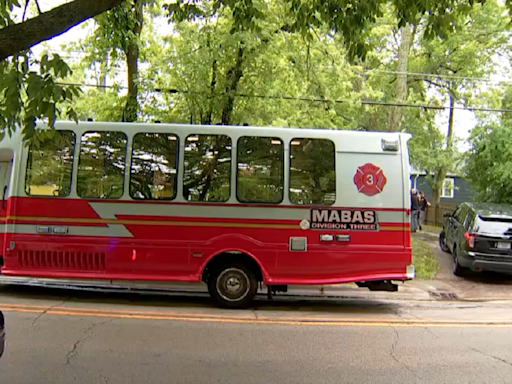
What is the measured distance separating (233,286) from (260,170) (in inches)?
73.1

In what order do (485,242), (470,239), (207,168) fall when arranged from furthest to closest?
(470,239) < (485,242) < (207,168)

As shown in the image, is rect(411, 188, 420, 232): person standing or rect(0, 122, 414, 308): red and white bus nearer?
rect(0, 122, 414, 308): red and white bus

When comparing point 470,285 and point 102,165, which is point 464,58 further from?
point 102,165

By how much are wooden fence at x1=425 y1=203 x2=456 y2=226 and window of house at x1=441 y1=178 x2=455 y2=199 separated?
1131 cm

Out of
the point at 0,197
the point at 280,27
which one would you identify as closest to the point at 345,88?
the point at 280,27

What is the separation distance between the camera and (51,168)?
689 centimetres

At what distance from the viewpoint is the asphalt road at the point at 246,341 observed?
164 inches

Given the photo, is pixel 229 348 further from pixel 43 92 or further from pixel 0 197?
pixel 0 197

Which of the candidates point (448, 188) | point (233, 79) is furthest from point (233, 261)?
point (448, 188)

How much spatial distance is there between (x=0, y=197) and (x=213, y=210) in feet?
11.4

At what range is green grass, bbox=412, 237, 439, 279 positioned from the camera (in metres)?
9.64

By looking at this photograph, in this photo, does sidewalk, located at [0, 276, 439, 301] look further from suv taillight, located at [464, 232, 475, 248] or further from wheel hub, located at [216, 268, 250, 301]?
suv taillight, located at [464, 232, 475, 248]

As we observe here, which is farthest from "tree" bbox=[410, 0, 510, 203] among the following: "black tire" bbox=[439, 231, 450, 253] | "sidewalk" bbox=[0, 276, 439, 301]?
"sidewalk" bbox=[0, 276, 439, 301]

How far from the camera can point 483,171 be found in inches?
573
